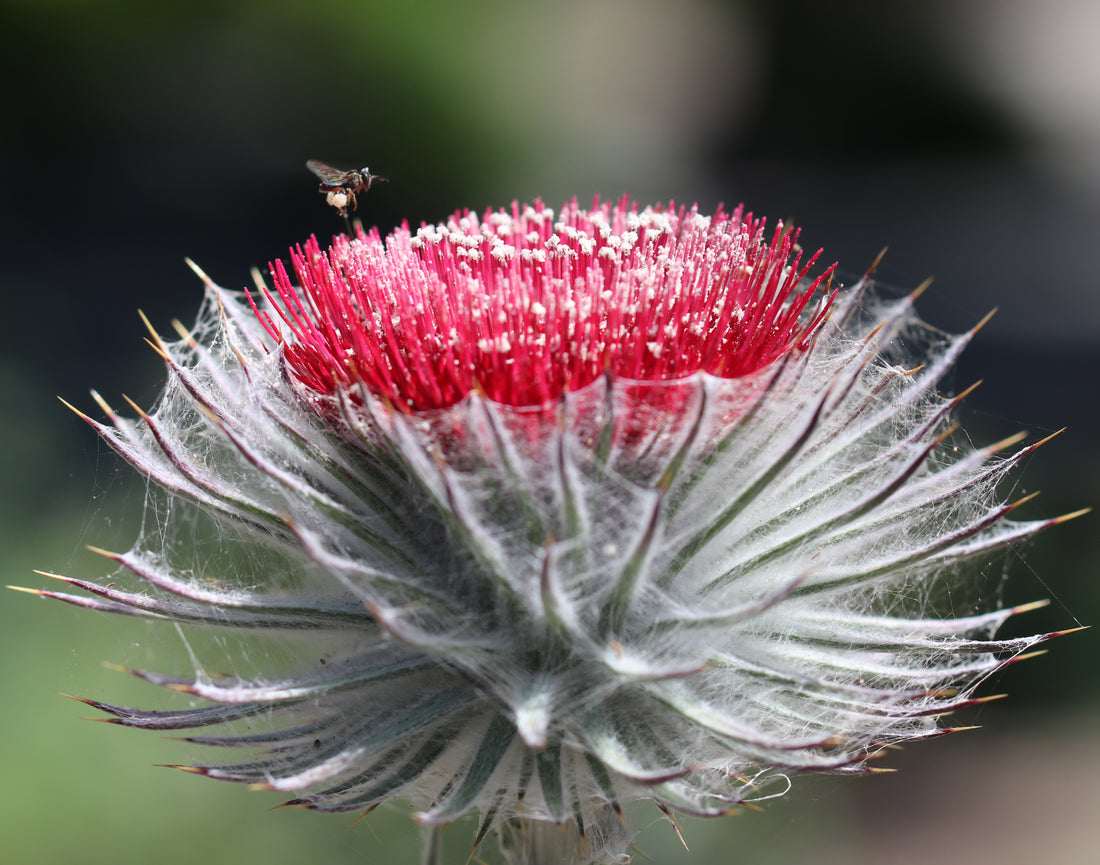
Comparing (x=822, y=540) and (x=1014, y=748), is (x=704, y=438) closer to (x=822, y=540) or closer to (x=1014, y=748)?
(x=822, y=540)

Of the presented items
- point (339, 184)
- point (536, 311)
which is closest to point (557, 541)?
point (536, 311)

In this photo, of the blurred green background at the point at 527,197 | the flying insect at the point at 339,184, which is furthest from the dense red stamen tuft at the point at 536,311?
the blurred green background at the point at 527,197

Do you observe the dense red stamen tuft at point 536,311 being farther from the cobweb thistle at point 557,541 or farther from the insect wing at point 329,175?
the insect wing at point 329,175

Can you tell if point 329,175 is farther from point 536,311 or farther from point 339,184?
point 536,311

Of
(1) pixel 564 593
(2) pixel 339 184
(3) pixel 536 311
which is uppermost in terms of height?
(2) pixel 339 184

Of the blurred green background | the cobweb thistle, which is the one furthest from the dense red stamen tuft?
the blurred green background

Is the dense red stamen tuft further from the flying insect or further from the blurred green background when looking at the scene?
the blurred green background

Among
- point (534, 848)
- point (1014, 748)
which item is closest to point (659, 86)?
point (1014, 748)
